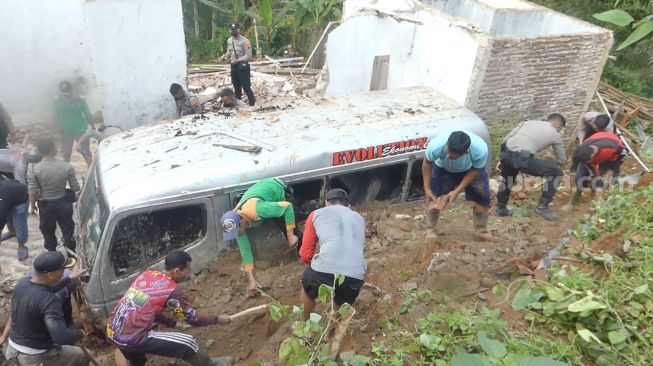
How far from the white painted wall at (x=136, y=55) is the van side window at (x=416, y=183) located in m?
5.74

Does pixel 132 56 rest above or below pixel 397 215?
above

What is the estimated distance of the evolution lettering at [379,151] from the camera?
5.33 m

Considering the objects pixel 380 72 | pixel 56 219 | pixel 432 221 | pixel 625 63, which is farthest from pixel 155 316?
pixel 625 63

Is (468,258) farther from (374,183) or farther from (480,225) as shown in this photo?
(374,183)

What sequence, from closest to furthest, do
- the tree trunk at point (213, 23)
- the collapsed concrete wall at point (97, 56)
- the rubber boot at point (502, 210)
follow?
the rubber boot at point (502, 210) < the collapsed concrete wall at point (97, 56) < the tree trunk at point (213, 23)

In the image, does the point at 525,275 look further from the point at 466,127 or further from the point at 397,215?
the point at 466,127

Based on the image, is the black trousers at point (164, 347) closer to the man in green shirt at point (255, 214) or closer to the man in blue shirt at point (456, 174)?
the man in green shirt at point (255, 214)

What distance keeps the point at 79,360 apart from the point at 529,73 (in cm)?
703

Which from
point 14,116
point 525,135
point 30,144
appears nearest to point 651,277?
point 525,135

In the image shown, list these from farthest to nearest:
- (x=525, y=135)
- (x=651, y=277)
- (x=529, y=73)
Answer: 1. (x=529, y=73)
2. (x=525, y=135)
3. (x=651, y=277)

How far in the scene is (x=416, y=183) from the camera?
235 inches

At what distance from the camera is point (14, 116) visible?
10633 millimetres

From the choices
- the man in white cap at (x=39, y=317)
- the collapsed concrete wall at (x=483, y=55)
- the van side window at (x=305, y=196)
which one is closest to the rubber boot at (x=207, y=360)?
the man in white cap at (x=39, y=317)

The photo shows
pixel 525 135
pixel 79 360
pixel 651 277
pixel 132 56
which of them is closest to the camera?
pixel 651 277
